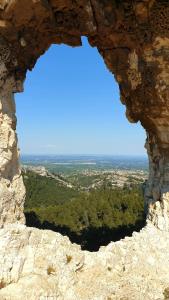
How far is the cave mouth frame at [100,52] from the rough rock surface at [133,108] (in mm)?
39

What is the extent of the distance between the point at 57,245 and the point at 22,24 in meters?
8.37

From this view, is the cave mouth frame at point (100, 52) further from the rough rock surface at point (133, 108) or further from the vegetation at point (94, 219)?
the vegetation at point (94, 219)

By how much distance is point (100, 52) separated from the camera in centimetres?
1595

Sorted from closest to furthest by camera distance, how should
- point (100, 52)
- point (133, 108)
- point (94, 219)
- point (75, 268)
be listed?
point (75, 268) < point (100, 52) < point (133, 108) < point (94, 219)

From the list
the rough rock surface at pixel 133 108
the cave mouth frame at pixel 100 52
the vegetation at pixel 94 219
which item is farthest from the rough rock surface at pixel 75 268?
the vegetation at pixel 94 219

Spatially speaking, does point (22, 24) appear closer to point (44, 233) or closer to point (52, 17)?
point (52, 17)

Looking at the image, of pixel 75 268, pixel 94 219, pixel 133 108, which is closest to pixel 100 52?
pixel 133 108

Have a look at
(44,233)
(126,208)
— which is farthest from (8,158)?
(126,208)

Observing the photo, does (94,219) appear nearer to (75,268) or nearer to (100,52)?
(100,52)

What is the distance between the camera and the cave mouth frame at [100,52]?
13.3 meters

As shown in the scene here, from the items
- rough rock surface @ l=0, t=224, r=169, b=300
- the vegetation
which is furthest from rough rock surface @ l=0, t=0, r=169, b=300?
the vegetation

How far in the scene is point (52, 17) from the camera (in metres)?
14.2

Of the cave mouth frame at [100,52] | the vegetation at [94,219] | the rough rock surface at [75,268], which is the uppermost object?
the cave mouth frame at [100,52]

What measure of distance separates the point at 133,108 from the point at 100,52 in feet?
9.99
